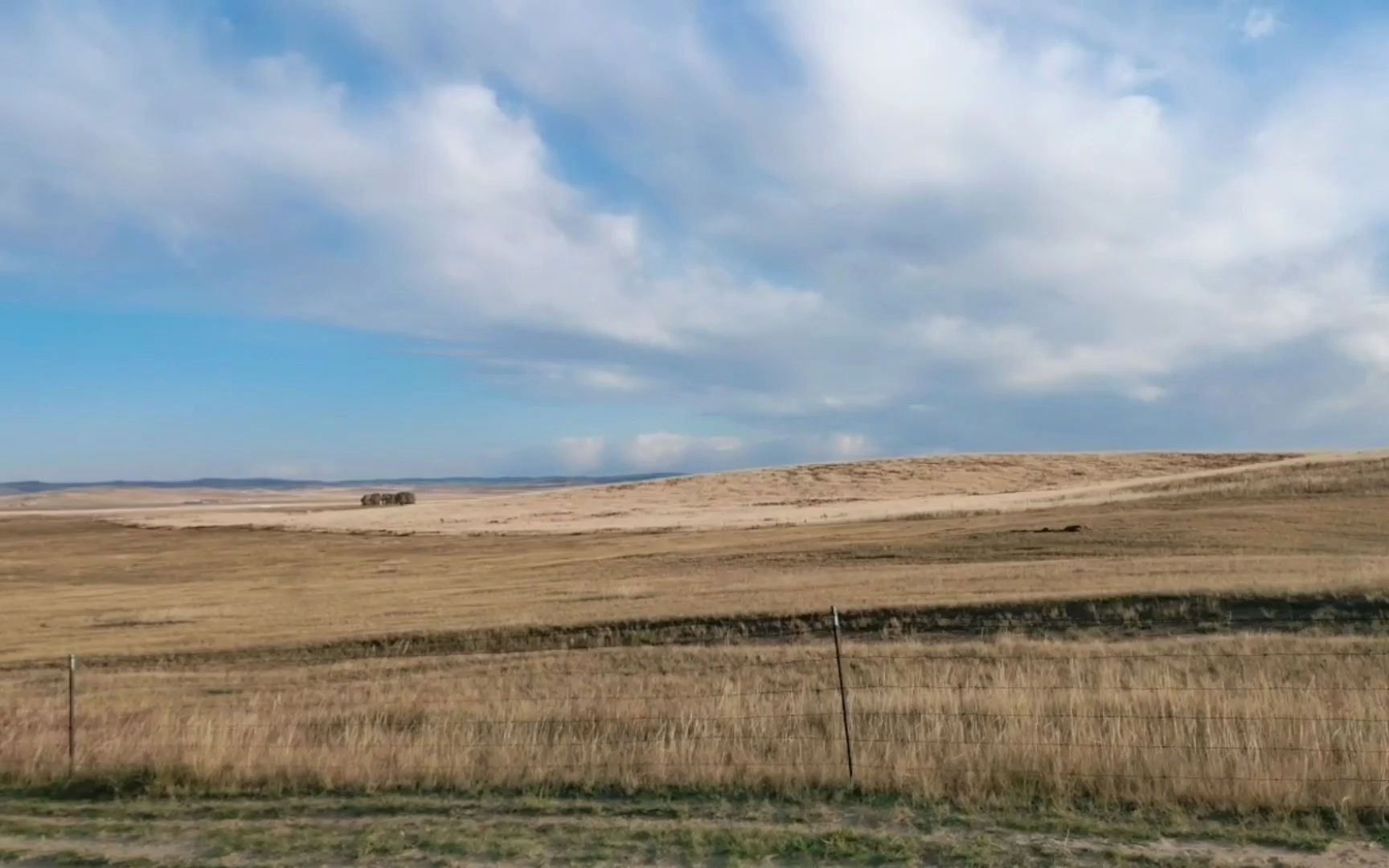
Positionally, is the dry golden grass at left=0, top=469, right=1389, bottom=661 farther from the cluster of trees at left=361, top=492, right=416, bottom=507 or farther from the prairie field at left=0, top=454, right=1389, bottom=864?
the cluster of trees at left=361, top=492, right=416, bottom=507

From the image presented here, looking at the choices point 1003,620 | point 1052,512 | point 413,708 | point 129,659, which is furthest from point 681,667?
point 1052,512

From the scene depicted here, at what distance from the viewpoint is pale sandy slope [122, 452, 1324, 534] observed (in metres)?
69.0

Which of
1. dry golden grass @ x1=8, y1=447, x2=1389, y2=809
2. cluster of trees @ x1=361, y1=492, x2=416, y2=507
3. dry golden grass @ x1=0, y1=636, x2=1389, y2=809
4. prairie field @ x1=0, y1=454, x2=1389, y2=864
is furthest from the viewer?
cluster of trees @ x1=361, y1=492, x2=416, y2=507

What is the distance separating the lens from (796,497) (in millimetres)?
90750

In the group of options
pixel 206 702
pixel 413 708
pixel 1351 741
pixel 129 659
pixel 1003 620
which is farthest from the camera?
pixel 129 659

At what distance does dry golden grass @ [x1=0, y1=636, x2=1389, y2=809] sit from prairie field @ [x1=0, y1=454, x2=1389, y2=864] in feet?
0.17

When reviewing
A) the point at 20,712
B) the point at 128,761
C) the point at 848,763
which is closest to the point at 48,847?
the point at 128,761

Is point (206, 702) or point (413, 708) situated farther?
point (206, 702)

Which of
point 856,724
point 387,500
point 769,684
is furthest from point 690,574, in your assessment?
point 387,500

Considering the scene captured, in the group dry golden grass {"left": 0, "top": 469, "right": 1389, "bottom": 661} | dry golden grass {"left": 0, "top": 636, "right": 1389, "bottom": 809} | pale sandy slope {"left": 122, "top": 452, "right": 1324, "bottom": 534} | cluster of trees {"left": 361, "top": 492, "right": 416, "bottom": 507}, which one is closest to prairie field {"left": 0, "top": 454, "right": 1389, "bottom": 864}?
dry golden grass {"left": 0, "top": 636, "right": 1389, "bottom": 809}

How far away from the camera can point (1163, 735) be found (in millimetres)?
10117

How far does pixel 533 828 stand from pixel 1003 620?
1528 cm

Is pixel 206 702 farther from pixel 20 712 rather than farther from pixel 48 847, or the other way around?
pixel 48 847

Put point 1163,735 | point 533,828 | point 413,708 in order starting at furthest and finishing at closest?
point 413,708
point 1163,735
point 533,828
